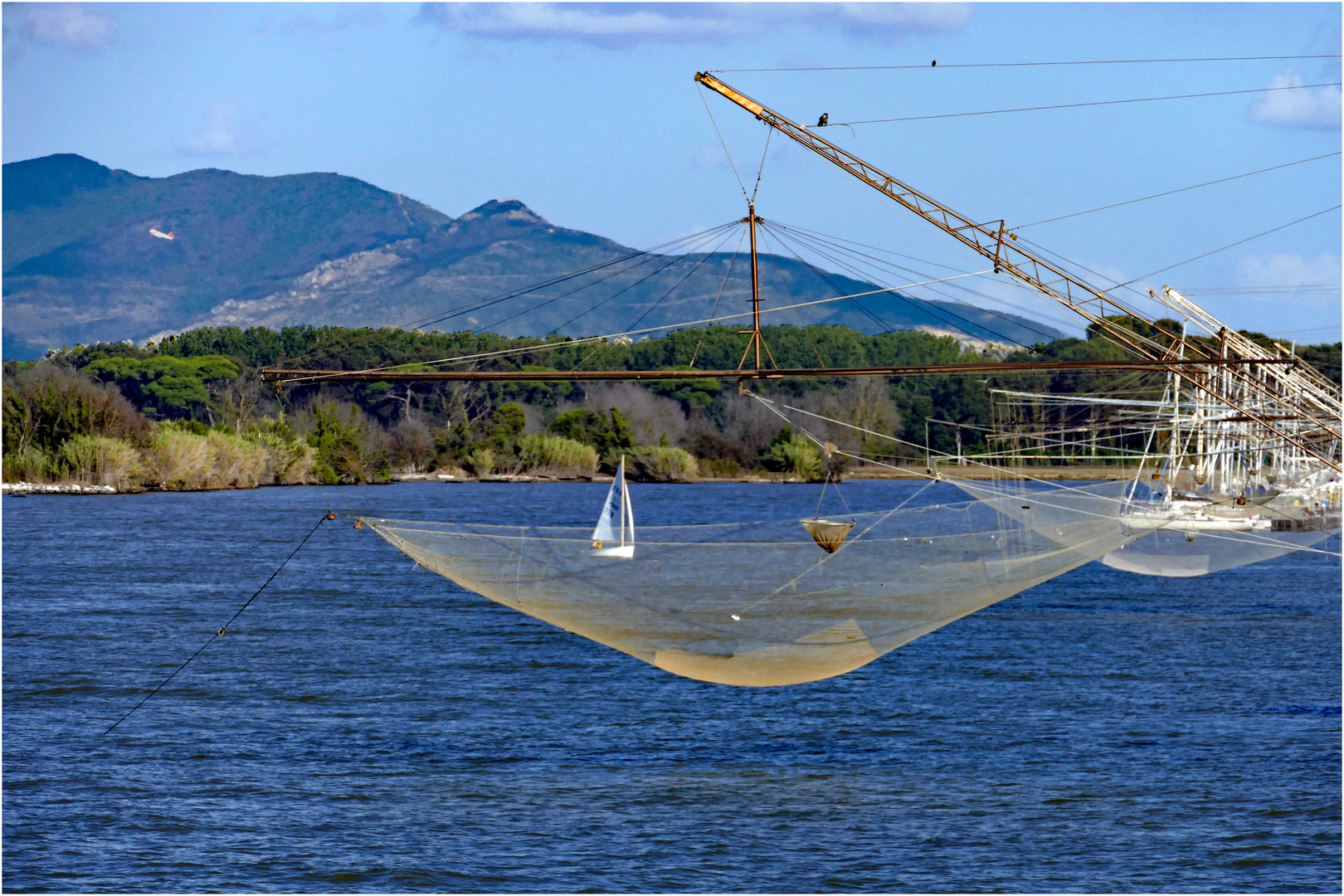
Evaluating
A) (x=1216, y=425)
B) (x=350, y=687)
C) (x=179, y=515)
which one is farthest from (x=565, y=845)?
(x=179, y=515)

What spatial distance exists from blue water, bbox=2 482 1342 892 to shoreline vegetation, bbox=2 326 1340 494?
42454mm

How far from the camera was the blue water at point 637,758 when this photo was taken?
15.0 meters

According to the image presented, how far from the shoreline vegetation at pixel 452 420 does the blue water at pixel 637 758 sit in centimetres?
4245

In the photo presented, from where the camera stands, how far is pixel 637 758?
19.6 meters

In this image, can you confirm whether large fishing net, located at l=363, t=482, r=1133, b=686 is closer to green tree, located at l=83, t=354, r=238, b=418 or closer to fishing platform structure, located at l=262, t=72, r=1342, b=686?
fishing platform structure, located at l=262, t=72, r=1342, b=686

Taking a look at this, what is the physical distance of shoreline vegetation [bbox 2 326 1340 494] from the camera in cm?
7762

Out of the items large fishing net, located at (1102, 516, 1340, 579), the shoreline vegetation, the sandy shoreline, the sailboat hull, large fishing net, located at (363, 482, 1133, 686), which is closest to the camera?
large fishing net, located at (363, 482, 1133, 686)

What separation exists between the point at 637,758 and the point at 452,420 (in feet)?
341

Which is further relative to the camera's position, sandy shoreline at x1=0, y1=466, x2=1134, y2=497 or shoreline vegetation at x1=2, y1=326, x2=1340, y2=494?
shoreline vegetation at x1=2, y1=326, x2=1340, y2=494

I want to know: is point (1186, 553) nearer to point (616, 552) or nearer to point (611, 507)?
point (611, 507)

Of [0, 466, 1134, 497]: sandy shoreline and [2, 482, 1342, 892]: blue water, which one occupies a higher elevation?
[0, 466, 1134, 497]: sandy shoreline

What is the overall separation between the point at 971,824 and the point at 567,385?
390 feet

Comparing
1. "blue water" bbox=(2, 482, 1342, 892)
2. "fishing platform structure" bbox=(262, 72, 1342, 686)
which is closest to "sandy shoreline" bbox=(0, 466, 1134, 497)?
"blue water" bbox=(2, 482, 1342, 892)

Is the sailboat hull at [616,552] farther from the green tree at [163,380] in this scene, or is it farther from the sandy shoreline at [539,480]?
the green tree at [163,380]
